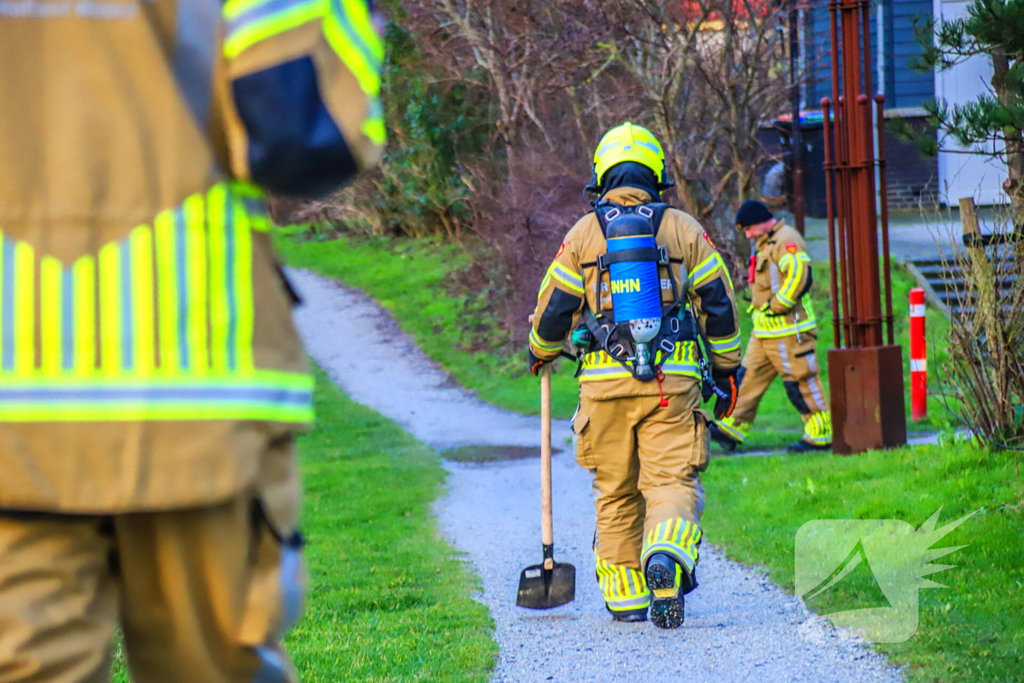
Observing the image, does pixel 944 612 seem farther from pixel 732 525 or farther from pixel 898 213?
pixel 898 213

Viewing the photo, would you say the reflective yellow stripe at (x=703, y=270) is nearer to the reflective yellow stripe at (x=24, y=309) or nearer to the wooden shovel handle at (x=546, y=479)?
the wooden shovel handle at (x=546, y=479)

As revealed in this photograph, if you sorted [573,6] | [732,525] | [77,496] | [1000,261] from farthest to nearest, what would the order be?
[573,6], [732,525], [1000,261], [77,496]

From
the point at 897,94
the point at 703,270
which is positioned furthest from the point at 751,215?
the point at 897,94

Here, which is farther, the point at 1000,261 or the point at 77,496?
the point at 1000,261

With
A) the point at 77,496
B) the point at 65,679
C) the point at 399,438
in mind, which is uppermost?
the point at 77,496

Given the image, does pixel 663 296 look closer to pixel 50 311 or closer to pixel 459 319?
pixel 50 311

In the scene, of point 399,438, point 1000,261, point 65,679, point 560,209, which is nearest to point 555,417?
point 399,438

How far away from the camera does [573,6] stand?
14789 mm

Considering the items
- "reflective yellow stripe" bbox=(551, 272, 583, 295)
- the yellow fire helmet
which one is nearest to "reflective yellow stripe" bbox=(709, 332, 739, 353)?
"reflective yellow stripe" bbox=(551, 272, 583, 295)

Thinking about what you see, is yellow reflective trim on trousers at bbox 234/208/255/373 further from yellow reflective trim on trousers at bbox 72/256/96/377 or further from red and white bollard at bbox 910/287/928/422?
red and white bollard at bbox 910/287/928/422

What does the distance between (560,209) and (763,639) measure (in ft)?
38.0

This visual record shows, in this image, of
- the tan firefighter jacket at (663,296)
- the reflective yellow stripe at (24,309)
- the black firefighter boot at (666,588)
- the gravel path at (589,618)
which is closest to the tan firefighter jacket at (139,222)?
the reflective yellow stripe at (24,309)

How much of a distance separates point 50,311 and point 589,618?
4.40m

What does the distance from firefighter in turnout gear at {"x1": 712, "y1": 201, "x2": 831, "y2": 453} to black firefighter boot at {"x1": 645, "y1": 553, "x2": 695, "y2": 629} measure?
17.4 feet
